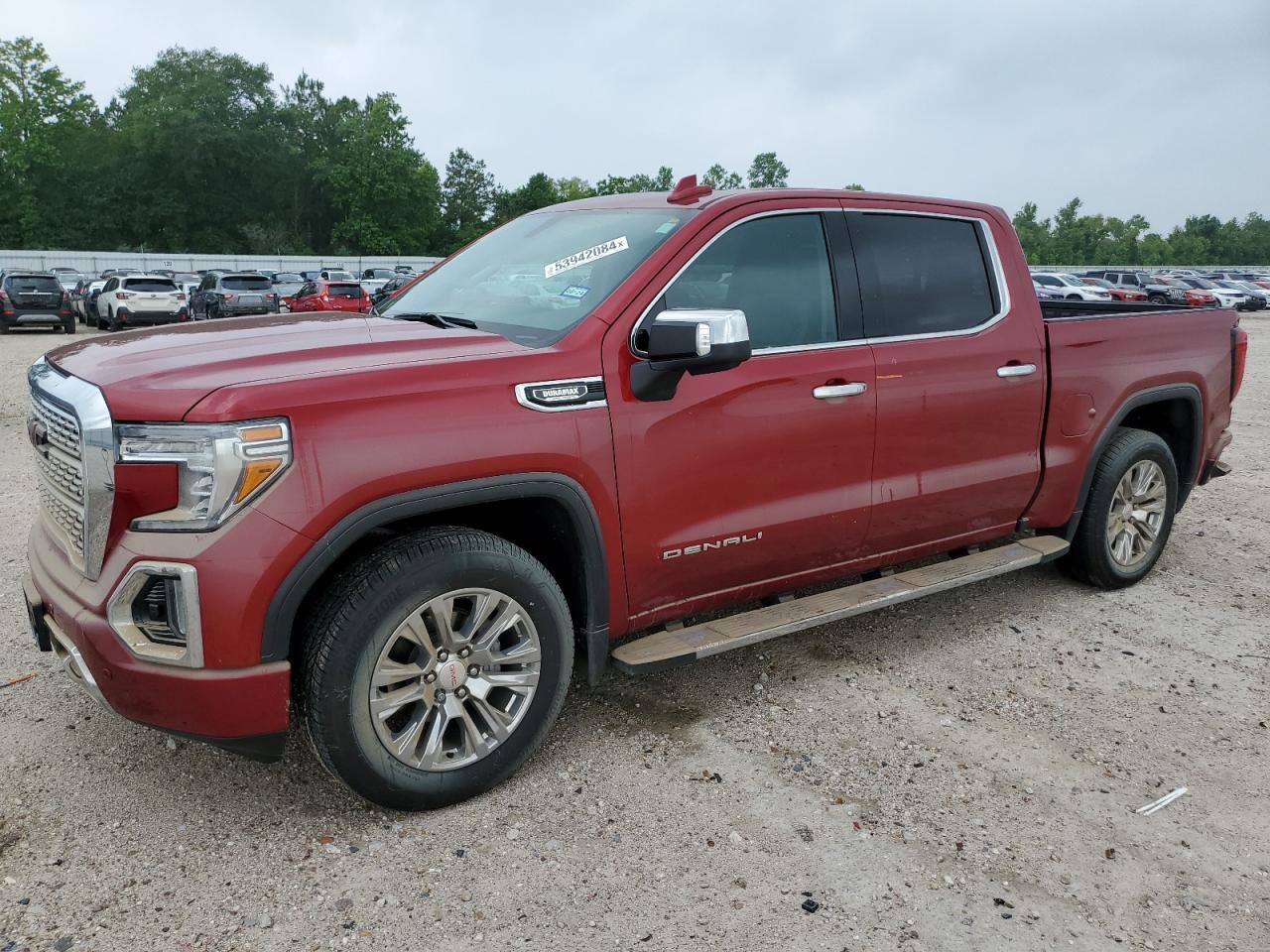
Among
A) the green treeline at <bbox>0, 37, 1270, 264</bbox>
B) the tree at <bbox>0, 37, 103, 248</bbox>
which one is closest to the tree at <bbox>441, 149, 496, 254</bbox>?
the green treeline at <bbox>0, 37, 1270, 264</bbox>

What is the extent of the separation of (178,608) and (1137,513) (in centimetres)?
455

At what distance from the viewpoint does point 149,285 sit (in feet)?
77.9

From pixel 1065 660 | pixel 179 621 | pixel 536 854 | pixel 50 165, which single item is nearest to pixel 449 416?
pixel 179 621

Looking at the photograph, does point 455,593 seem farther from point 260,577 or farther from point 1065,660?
point 1065,660

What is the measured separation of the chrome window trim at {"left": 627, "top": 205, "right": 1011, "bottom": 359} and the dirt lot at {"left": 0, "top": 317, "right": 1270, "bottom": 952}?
4.52 ft

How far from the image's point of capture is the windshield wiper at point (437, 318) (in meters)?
3.57

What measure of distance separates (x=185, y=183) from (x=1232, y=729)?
8955 centimetres

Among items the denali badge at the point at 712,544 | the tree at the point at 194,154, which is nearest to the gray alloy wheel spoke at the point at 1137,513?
the denali badge at the point at 712,544

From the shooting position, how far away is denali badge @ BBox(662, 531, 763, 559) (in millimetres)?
3416

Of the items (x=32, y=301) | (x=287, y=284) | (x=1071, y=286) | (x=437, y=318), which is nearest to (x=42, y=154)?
(x=287, y=284)

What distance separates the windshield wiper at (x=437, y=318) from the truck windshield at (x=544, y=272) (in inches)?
1.4

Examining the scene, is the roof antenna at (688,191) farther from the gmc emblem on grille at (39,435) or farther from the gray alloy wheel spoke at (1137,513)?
the gray alloy wheel spoke at (1137,513)

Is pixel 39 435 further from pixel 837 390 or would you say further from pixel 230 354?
pixel 837 390

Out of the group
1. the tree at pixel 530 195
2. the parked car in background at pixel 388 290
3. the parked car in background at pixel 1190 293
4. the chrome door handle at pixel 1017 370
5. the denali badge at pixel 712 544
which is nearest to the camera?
the denali badge at pixel 712 544
